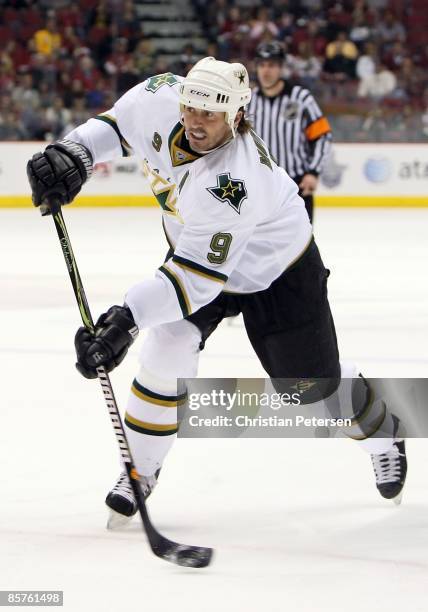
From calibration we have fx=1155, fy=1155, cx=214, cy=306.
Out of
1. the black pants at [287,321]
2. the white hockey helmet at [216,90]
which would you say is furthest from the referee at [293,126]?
the white hockey helmet at [216,90]

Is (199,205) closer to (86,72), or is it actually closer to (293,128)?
(293,128)

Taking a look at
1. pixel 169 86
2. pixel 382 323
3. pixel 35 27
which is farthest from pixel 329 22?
pixel 169 86

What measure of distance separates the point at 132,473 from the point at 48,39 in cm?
1037

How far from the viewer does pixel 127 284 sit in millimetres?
6184

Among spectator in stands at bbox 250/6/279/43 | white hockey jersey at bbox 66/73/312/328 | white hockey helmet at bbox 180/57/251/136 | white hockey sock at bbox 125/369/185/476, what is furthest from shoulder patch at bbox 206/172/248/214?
spectator in stands at bbox 250/6/279/43

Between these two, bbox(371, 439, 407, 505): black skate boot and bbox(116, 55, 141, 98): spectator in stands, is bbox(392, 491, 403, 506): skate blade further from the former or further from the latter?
bbox(116, 55, 141, 98): spectator in stands

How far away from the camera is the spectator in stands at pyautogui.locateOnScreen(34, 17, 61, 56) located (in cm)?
1223

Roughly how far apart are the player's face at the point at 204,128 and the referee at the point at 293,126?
308 cm

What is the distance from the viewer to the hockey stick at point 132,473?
7.72 feet

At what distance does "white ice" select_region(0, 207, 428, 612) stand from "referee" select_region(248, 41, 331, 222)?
0.86 meters

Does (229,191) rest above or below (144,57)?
above

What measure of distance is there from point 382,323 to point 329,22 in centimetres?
834

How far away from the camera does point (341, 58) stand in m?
12.2

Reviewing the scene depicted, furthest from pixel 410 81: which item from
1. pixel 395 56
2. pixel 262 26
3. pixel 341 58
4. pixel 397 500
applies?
pixel 397 500
